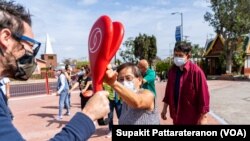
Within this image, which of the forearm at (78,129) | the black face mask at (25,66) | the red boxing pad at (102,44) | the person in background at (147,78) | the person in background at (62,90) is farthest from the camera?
the person in background at (62,90)

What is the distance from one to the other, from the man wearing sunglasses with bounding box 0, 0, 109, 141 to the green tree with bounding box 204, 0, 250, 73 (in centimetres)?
3270

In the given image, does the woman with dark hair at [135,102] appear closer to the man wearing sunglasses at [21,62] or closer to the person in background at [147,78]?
the man wearing sunglasses at [21,62]

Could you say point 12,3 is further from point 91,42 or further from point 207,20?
point 207,20

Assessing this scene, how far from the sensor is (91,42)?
5.98 feet

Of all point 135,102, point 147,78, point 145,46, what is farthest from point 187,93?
point 145,46

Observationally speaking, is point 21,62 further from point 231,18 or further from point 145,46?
point 145,46

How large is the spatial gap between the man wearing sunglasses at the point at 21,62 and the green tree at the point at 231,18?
32.7m

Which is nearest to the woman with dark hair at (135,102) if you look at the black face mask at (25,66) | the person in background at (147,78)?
the black face mask at (25,66)

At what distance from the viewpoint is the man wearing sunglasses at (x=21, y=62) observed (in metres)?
1.43

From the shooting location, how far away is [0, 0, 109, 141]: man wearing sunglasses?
4.70 ft

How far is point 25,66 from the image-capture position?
1625 mm

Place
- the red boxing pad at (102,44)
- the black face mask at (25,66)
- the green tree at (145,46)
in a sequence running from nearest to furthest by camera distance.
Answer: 1. the black face mask at (25,66)
2. the red boxing pad at (102,44)
3. the green tree at (145,46)

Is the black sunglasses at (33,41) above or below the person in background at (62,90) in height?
above

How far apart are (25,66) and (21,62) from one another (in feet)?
0.14
